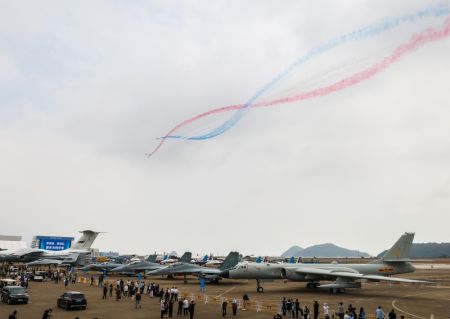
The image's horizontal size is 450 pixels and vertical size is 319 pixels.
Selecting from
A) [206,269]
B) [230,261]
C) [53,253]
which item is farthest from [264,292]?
[53,253]

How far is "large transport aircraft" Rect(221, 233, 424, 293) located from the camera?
38.9 meters

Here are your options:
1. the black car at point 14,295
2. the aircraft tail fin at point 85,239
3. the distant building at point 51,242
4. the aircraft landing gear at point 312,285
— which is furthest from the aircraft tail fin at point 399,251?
the distant building at point 51,242

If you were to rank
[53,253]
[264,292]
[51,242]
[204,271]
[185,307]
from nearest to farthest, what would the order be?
1. [185,307]
2. [264,292]
3. [204,271]
4. [53,253]
5. [51,242]

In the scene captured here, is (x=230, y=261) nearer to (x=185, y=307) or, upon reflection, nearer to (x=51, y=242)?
(x=185, y=307)

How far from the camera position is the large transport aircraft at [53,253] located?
220ft

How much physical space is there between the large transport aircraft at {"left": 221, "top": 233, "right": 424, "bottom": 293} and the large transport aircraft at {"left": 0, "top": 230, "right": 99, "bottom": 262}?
4136cm

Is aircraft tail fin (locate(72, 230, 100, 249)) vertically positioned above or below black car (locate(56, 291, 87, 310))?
above

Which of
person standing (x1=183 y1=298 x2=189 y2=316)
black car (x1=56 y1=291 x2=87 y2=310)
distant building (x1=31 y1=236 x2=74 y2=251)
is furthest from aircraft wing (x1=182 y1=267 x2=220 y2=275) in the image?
distant building (x1=31 y1=236 x2=74 y2=251)

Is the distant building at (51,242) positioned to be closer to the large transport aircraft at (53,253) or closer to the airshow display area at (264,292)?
the large transport aircraft at (53,253)

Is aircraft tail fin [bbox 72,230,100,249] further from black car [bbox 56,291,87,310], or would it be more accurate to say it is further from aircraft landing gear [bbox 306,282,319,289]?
black car [bbox 56,291,87,310]

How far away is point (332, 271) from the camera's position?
40.8 meters

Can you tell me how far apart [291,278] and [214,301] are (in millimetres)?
13054

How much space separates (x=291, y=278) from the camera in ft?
137

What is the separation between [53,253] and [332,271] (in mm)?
52017
